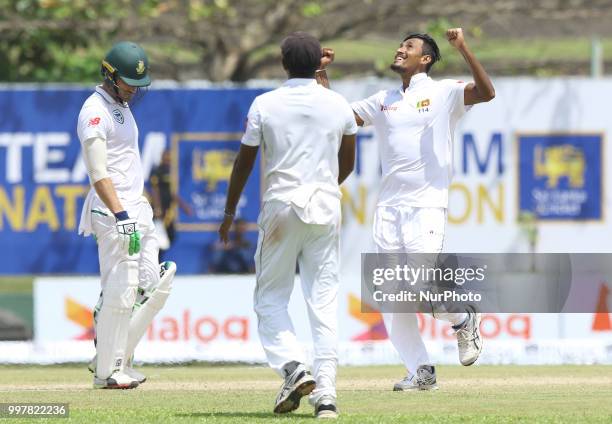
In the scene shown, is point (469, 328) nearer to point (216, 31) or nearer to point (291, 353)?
point (291, 353)

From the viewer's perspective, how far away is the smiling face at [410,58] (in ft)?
35.8

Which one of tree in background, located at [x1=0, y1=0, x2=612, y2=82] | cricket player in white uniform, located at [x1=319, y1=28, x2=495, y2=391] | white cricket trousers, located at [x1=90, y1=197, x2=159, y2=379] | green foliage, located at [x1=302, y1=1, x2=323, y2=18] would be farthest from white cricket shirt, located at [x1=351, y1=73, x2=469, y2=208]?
tree in background, located at [x1=0, y1=0, x2=612, y2=82]

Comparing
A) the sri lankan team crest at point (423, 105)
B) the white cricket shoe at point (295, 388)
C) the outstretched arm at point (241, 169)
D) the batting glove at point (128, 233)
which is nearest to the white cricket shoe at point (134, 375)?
the batting glove at point (128, 233)

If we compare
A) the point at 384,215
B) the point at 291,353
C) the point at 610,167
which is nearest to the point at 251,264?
the point at 610,167

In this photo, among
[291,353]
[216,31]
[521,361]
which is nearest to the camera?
[291,353]

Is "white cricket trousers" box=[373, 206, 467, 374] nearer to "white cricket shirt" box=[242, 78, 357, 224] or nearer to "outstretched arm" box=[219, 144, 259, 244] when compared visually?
"white cricket shirt" box=[242, 78, 357, 224]

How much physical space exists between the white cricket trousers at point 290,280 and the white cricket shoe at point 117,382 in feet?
6.47

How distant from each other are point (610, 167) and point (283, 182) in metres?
10.4

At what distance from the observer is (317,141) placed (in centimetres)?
Answer: 897

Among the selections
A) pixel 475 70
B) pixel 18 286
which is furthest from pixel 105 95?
pixel 18 286

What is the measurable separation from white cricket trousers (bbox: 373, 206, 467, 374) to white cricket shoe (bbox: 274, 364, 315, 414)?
201cm

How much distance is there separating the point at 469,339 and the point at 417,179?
3.66 feet

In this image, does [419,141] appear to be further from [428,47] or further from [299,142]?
[299,142]

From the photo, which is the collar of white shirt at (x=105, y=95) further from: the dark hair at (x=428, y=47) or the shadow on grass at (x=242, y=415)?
the shadow on grass at (x=242, y=415)
